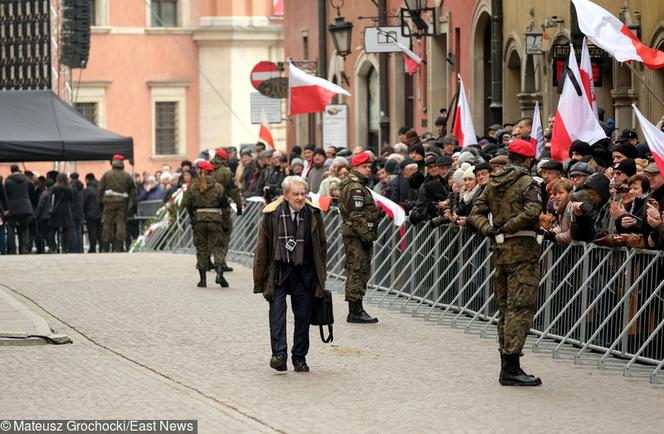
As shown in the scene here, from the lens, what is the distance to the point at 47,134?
101 feet

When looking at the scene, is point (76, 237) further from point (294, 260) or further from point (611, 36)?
point (294, 260)

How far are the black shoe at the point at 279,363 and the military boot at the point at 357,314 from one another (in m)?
3.77

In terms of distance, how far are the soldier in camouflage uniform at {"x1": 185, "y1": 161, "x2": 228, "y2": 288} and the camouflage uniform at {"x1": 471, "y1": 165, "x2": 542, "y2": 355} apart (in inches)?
364

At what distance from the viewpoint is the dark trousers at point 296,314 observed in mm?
14125

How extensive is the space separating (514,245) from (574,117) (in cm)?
396

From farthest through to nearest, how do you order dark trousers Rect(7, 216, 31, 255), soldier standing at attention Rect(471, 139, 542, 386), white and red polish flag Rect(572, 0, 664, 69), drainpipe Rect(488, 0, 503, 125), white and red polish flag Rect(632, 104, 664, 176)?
A: dark trousers Rect(7, 216, 31, 255) → drainpipe Rect(488, 0, 503, 125) → white and red polish flag Rect(572, 0, 664, 69) → white and red polish flag Rect(632, 104, 664, 176) → soldier standing at attention Rect(471, 139, 542, 386)

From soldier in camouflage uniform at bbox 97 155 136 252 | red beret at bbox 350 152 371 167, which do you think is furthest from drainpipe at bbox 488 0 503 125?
red beret at bbox 350 152 371 167

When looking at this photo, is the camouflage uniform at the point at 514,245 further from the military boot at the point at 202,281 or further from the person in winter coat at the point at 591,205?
the military boot at the point at 202,281

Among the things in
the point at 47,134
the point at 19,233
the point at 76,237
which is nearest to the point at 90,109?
the point at 76,237

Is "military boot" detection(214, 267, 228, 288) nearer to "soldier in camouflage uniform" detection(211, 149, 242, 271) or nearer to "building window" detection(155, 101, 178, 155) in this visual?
"soldier in camouflage uniform" detection(211, 149, 242, 271)

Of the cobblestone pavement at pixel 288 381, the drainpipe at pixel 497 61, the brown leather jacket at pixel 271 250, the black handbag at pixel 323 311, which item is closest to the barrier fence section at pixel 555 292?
the cobblestone pavement at pixel 288 381

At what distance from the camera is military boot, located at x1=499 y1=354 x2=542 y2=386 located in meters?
13.2

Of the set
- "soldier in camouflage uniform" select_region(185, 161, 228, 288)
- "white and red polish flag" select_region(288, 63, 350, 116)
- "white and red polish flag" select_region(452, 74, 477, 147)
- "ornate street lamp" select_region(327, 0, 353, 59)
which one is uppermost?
"ornate street lamp" select_region(327, 0, 353, 59)

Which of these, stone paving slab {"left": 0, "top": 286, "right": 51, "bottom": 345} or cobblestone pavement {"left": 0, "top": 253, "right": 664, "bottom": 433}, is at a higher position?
stone paving slab {"left": 0, "top": 286, "right": 51, "bottom": 345}
